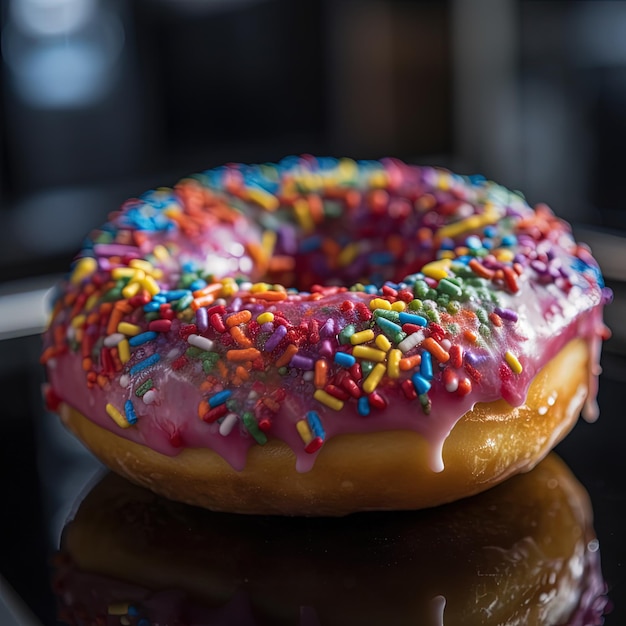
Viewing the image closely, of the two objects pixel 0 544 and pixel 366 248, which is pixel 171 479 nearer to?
pixel 0 544

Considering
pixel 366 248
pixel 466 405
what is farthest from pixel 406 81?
pixel 466 405

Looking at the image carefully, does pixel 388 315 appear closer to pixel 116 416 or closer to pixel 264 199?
pixel 116 416

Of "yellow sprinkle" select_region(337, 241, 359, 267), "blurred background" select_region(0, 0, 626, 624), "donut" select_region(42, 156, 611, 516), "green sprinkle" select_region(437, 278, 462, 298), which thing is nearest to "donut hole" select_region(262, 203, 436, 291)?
"yellow sprinkle" select_region(337, 241, 359, 267)

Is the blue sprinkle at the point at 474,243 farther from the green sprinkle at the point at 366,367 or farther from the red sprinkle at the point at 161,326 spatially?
the red sprinkle at the point at 161,326

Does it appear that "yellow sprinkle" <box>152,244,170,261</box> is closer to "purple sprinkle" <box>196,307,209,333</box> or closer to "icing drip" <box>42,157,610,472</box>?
"icing drip" <box>42,157,610,472</box>

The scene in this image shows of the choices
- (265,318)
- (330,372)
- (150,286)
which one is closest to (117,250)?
(150,286)
